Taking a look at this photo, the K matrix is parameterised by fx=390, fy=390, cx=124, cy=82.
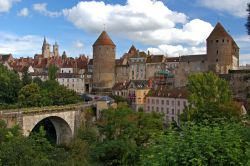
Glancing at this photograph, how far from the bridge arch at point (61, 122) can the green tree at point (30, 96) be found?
12.5 feet

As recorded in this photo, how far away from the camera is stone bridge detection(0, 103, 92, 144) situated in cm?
2958

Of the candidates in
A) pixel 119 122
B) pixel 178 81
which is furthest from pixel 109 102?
pixel 119 122

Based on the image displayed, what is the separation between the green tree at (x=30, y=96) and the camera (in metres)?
38.6

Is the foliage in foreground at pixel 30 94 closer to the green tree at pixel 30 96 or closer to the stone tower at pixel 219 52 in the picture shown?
the green tree at pixel 30 96

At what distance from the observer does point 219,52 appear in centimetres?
4656

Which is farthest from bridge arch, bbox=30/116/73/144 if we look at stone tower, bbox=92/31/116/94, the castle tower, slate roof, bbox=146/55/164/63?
the castle tower

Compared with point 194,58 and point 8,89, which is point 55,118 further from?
point 194,58

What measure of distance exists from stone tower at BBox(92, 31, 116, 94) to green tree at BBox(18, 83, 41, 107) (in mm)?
15560

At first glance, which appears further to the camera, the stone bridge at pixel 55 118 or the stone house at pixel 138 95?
the stone house at pixel 138 95

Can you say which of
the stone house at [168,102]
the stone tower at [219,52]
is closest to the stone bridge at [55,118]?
the stone house at [168,102]

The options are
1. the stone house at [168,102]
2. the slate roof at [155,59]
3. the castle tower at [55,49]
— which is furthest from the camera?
the castle tower at [55,49]

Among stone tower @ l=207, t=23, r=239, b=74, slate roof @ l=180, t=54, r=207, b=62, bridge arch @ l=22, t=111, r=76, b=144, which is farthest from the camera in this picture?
slate roof @ l=180, t=54, r=207, b=62

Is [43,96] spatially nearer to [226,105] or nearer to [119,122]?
[119,122]

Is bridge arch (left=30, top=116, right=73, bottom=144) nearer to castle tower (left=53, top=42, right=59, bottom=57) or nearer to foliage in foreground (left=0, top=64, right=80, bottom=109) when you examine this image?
foliage in foreground (left=0, top=64, right=80, bottom=109)
